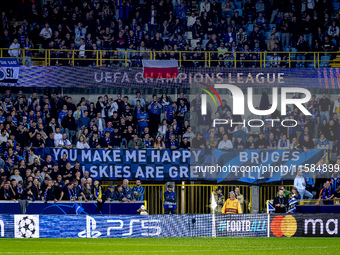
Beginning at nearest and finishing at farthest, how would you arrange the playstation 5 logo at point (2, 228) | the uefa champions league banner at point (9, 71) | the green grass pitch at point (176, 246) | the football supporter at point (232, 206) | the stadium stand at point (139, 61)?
the green grass pitch at point (176, 246), the playstation 5 logo at point (2, 228), the football supporter at point (232, 206), the stadium stand at point (139, 61), the uefa champions league banner at point (9, 71)

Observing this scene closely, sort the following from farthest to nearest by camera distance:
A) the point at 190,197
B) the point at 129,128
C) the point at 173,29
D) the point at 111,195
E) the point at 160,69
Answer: the point at 173,29 → the point at 160,69 → the point at 129,128 → the point at 190,197 → the point at 111,195

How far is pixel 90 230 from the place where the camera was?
54.5 ft

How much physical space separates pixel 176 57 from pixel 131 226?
9.40 m

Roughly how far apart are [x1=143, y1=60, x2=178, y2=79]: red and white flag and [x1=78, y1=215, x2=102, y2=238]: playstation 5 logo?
26.1 feet

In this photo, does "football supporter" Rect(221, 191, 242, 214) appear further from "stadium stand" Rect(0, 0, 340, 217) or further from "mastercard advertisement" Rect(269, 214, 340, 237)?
"stadium stand" Rect(0, 0, 340, 217)

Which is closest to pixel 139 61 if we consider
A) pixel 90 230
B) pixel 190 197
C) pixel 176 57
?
pixel 176 57

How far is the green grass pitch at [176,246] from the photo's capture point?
14672 mm

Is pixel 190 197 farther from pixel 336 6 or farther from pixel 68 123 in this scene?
pixel 336 6

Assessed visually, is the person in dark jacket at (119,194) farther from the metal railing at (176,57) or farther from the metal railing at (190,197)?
the metal railing at (176,57)

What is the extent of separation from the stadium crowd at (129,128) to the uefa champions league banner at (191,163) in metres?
0.27

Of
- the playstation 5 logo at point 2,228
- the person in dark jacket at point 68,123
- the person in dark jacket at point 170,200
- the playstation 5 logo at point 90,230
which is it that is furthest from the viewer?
the person in dark jacket at point 68,123

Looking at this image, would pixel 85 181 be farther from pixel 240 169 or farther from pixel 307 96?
pixel 307 96

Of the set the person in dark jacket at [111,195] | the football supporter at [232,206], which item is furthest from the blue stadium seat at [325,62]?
the person in dark jacket at [111,195]

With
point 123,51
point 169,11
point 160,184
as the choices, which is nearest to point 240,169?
point 160,184
